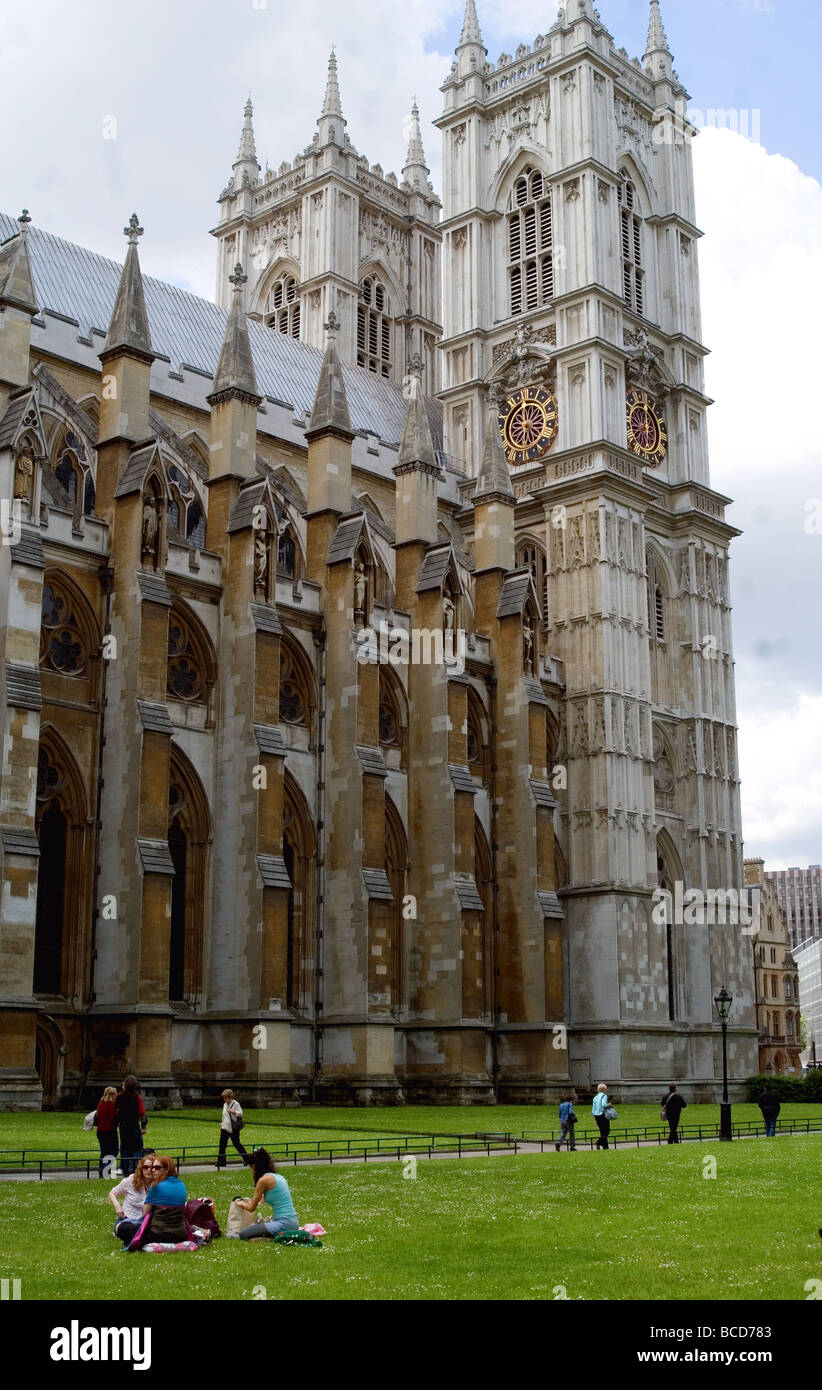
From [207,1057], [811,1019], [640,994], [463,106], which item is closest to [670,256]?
[463,106]

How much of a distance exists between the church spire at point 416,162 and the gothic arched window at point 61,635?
4059cm

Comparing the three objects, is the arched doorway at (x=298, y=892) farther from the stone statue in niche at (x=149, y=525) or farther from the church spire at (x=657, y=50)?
the church spire at (x=657, y=50)

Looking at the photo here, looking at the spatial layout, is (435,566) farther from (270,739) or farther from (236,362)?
(270,739)

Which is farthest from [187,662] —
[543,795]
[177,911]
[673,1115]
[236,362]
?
[673,1115]

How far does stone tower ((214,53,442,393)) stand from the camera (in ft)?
204

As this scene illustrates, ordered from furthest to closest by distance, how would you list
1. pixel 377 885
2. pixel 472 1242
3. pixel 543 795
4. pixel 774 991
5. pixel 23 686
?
pixel 774 991 < pixel 543 795 < pixel 377 885 < pixel 23 686 < pixel 472 1242

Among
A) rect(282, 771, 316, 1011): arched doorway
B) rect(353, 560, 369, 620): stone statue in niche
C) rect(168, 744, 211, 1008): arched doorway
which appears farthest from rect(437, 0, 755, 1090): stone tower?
rect(168, 744, 211, 1008): arched doorway

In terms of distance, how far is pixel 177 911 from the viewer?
118 feet

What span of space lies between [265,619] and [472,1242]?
82.7 ft

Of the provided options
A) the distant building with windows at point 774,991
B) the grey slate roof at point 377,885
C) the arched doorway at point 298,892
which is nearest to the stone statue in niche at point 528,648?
the arched doorway at point 298,892

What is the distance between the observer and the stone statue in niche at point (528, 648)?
45.3 meters

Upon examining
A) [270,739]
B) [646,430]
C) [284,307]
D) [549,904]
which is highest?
[284,307]

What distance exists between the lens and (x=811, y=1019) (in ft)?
601

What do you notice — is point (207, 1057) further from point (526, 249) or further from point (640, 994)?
point (526, 249)
